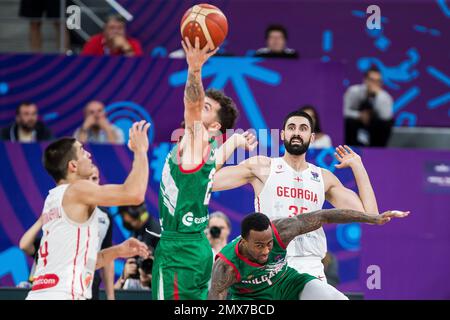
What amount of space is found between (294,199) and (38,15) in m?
5.70

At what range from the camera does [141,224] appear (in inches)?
461

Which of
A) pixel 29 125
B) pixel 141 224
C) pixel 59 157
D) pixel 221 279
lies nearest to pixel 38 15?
pixel 29 125

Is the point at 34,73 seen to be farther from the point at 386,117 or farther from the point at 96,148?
the point at 386,117

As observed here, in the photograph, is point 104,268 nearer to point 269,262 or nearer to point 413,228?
point 269,262

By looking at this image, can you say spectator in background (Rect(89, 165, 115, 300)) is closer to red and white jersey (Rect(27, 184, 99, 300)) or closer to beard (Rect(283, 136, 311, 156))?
red and white jersey (Rect(27, 184, 99, 300))

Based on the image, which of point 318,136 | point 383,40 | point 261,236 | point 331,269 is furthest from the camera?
point 383,40

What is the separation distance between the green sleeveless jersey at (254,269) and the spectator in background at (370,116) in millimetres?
4888

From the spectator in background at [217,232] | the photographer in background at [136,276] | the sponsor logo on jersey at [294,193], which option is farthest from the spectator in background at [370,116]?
the sponsor logo on jersey at [294,193]

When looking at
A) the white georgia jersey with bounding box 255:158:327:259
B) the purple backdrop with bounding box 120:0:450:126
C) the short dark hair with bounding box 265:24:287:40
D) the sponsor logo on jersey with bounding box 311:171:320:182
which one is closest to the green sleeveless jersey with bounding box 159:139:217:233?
the white georgia jersey with bounding box 255:158:327:259

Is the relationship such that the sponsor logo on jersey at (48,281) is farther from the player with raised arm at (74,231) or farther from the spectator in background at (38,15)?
the spectator in background at (38,15)

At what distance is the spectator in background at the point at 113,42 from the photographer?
1336cm

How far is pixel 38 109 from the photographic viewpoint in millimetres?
13094

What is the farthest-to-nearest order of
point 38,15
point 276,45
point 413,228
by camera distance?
point 38,15
point 276,45
point 413,228

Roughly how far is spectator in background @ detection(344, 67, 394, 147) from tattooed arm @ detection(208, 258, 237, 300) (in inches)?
208
